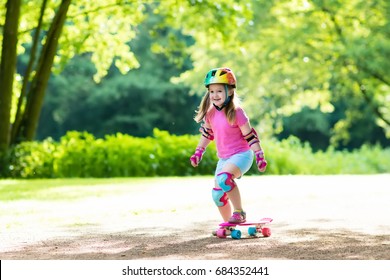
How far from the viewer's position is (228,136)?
7.73 metres

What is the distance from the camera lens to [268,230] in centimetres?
766

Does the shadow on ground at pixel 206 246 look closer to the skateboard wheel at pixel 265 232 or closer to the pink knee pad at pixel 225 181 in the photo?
the skateboard wheel at pixel 265 232

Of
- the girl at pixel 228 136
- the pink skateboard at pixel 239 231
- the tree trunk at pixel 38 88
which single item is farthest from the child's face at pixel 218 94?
the tree trunk at pixel 38 88

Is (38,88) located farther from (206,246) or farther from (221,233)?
(206,246)

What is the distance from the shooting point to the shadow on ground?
252 inches

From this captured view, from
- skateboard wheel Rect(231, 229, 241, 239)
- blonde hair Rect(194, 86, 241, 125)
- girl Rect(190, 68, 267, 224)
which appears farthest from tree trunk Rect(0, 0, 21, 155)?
skateboard wheel Rect(231, 229, 241, 239)

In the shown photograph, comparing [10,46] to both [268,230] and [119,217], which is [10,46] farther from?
[268,230]

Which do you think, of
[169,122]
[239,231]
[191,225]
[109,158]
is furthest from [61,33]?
[169,122]

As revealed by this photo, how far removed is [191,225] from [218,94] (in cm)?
178

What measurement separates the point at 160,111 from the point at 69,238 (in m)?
40.2

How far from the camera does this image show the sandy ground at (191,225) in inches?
261

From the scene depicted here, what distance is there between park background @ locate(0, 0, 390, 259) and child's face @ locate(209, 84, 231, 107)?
126 centimetres

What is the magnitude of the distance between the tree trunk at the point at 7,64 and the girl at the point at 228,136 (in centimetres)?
1217

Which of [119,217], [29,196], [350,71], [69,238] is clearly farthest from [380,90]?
[69,238]
